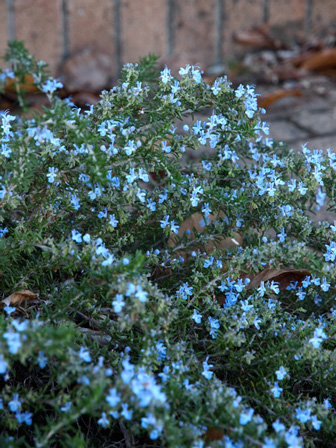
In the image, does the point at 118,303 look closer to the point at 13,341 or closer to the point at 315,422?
the point at 13,341

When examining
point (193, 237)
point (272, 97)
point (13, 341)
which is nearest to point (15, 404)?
point (13, 341)

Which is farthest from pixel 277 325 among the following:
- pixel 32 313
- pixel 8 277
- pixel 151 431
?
pixel 8 277

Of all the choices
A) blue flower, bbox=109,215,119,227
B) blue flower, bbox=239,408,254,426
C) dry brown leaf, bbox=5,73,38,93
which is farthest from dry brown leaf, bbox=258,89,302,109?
blue flower, bbox=239,408,254,426

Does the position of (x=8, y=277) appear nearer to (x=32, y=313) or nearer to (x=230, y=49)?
(x=32, y=313)

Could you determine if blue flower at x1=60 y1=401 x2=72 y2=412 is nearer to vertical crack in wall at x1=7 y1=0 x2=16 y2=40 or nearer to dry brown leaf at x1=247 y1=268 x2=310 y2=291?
dry brown leaf at x1=247 y1=268 x2=310 y2=291

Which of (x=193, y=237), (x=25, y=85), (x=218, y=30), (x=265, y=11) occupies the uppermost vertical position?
(x=265, y=11)

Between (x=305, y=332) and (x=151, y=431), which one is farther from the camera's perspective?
(x=305, y=332)
